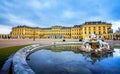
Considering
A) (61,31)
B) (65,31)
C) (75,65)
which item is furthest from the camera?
(61,31)

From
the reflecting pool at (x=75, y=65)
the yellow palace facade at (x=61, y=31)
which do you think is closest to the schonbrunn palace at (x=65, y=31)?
the yellow palace facade at (x=61, y=31)

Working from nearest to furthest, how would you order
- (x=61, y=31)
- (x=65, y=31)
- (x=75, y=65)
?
(x=75, y=65), (x=65, y=31), (x=61, y=31)

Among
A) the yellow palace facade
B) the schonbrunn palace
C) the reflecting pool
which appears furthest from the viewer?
the yellow palace facade

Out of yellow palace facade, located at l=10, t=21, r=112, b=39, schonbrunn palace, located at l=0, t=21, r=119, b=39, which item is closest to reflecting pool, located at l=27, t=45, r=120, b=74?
schonbrunn palace, located at l=0, t=21, r=119, b=39

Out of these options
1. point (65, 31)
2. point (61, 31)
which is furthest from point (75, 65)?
point (61, 31)

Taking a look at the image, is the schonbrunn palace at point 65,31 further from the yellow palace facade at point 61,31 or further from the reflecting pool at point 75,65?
the reflecting pool at point 75,65

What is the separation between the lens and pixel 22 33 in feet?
425

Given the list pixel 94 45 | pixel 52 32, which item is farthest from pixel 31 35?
pixel 94 45

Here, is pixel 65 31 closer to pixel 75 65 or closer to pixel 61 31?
pixel 61 31

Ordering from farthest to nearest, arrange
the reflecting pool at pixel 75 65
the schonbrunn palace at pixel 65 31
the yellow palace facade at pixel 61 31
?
the yellow palace facade at pixel 61 31, the schonbrunn palace at pixel 65 31, the reflecting pool at pixel 75 65

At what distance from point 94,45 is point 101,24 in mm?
76278

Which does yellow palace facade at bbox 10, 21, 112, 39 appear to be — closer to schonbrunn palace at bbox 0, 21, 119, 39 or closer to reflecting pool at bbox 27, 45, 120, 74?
schonbrunn palace at bbox 0, 21, 119, 39

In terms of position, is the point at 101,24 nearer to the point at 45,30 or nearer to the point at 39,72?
the point at 45,30

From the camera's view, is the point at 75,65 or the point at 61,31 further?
the point at 61,31
